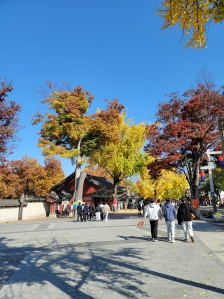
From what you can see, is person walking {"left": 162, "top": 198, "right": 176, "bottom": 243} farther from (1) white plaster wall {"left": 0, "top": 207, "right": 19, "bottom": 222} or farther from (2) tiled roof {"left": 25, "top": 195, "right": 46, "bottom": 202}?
(2) tiled roof {"left": 25, "top": 195, "right": 46, "bottom": 202}

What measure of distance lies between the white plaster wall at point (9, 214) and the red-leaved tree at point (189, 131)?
18.0m

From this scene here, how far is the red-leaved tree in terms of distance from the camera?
15.6 meters

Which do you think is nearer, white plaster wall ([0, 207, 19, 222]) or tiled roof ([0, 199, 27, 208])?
white plaster wall ([0, 207, 19, 222])

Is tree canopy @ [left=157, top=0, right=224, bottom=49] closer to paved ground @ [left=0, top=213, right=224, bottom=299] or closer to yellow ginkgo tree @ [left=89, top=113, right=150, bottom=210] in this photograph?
paved ground @ [left=0, top=213, right=224, bottom=299]

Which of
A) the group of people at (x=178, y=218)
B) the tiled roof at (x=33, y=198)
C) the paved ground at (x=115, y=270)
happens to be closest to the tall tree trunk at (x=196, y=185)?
the group of people at (x=178, y=218)

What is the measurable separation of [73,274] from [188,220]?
4913 mm

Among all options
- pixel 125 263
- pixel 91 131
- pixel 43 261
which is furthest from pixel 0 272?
pixel 91 131

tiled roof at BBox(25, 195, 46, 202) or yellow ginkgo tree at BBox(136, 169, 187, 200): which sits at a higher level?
yellow ginkgo tree at BBox(136, 169, 187, 200)

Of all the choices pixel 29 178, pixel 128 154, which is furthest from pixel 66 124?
pixel 29 178

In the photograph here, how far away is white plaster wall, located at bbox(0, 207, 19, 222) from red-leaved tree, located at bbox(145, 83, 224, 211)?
17978mm

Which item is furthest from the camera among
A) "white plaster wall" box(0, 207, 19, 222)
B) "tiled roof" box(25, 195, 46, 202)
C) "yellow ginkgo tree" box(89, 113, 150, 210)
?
"yellow ginkgo tree" box(89, 113, 150, 210)

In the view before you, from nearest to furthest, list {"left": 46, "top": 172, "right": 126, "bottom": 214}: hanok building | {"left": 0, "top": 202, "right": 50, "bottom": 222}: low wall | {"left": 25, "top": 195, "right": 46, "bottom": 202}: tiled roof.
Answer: {"left": 0, "top": 202, "right": 50, "bottom": 222}: low wall < {"left": 25, "top": 195, "right": 46, "bottom": 202}: tiled roof < {"left": 46, "top": 172, "right": 126, "bottom": 214}: hanok building

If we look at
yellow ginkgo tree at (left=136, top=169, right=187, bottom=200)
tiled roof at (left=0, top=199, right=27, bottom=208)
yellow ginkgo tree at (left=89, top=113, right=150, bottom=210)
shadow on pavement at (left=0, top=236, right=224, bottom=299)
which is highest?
yellow ginkgo tree at (left=89, top=113, right=150, bottom=210)

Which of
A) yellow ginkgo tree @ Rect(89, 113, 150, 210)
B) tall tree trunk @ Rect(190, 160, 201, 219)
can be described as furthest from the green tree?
tall tree trunk @ Rect(190, 160, 201, 219)
